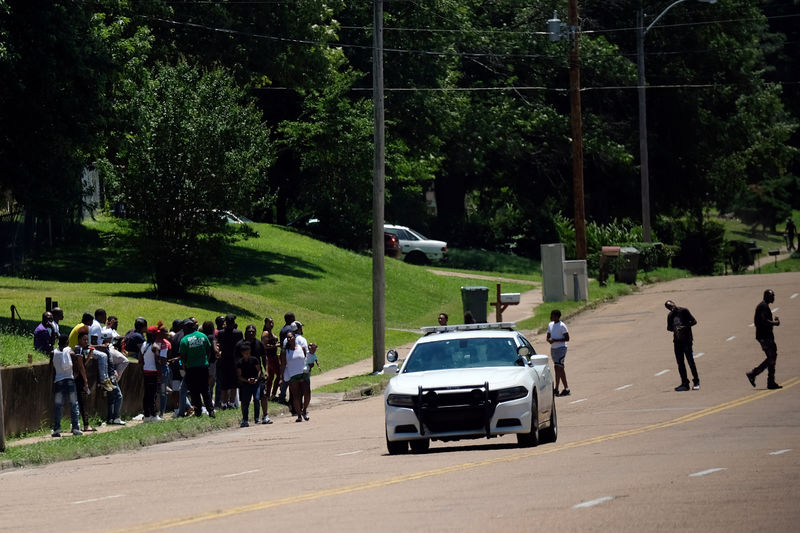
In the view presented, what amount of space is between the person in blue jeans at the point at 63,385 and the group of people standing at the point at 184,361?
353 mm

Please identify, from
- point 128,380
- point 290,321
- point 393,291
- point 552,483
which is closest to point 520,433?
point 552,483

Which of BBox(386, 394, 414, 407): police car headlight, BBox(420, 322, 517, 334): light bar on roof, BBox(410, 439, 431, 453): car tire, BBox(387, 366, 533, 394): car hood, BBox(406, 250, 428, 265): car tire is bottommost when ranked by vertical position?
BBox(410, 439, 431, 453): car tire

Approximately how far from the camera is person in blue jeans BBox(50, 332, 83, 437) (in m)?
22.1

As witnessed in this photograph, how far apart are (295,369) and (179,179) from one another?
49.4 ft

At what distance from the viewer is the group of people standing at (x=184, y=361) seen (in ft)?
78.5

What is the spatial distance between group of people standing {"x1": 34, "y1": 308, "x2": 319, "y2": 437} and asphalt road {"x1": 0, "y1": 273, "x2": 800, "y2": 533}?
39.3 inches

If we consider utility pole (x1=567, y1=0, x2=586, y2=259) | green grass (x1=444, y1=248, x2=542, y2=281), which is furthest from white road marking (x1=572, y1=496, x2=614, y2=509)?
green grass (x1=444, y1=248, x2=542, y2=281)

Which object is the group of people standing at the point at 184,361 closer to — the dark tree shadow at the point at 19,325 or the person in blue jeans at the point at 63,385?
the person in blue jeans at the point at 63,385

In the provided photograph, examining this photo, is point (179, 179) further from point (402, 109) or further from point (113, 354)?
point (402, 109)

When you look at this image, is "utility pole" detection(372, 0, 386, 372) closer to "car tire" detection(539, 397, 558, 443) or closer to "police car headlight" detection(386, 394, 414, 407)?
"car tire" detection(539, 397, 558, 443)

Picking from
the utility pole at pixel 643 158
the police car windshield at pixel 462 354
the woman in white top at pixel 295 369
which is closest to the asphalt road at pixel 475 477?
the woman in white top at pixel 295 369

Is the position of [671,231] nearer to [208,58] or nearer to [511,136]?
[511,136]

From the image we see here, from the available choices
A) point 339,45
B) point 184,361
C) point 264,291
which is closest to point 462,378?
point 184,361

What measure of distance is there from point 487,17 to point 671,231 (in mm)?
13832
